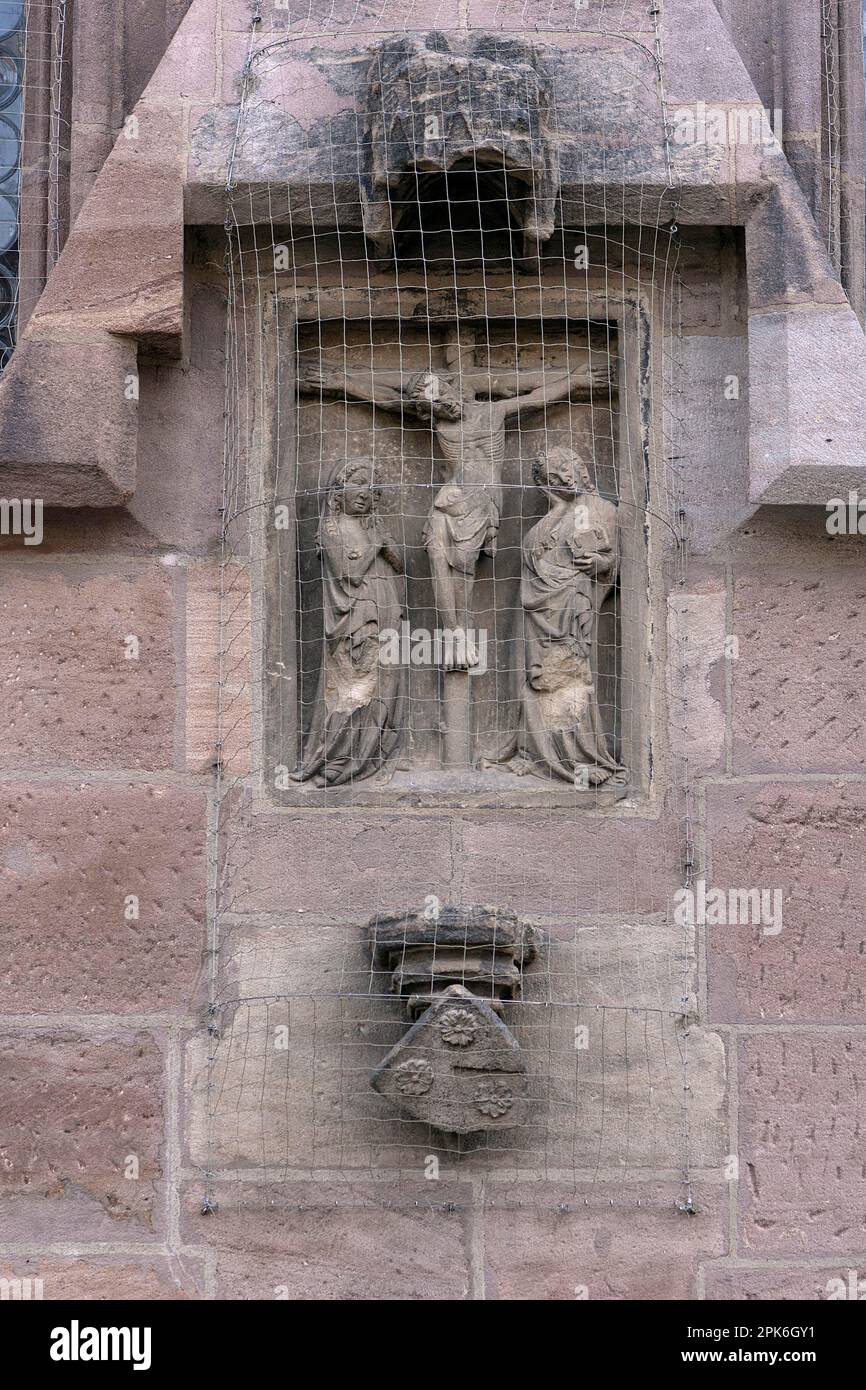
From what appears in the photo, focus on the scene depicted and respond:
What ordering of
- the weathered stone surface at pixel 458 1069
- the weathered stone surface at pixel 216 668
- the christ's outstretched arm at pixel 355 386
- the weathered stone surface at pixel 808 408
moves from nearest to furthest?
1. the weathered stone surface at pixel 458 1069
2. the weathered stone surface at pixel 808 408
3. the weathered stone surface at pixel 216 668
4. the christ's outstretched arm at pixel 355 386

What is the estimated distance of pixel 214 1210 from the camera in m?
5.84

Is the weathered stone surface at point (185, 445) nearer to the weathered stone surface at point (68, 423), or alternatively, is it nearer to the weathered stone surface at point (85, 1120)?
the weathered stone surface at point (68, 423)

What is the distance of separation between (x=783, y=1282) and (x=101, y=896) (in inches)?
75.8

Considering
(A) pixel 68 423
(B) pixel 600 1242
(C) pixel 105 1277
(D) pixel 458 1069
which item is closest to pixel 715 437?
(A) pixel 68 423

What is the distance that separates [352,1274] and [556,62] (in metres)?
3.07

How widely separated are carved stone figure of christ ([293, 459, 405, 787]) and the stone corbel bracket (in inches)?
19.7

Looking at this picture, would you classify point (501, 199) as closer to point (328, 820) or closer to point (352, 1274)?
point (328, 820)

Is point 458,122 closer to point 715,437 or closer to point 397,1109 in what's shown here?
point 715,437

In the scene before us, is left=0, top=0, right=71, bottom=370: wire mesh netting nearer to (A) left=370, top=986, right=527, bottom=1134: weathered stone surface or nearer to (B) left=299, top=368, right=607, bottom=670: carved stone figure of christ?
(B) left=299, top=368, right=607, bottom=670: carved stone figure of christ

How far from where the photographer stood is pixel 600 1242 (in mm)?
5836

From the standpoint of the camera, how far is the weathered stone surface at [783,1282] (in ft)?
19.2

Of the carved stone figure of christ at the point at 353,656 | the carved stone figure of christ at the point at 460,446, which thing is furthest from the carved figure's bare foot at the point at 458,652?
the carved stone figure of christ at the point at 353,656

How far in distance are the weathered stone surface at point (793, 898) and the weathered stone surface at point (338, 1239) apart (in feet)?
2.82

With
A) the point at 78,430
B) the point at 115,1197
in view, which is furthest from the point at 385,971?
the point at 78,430
